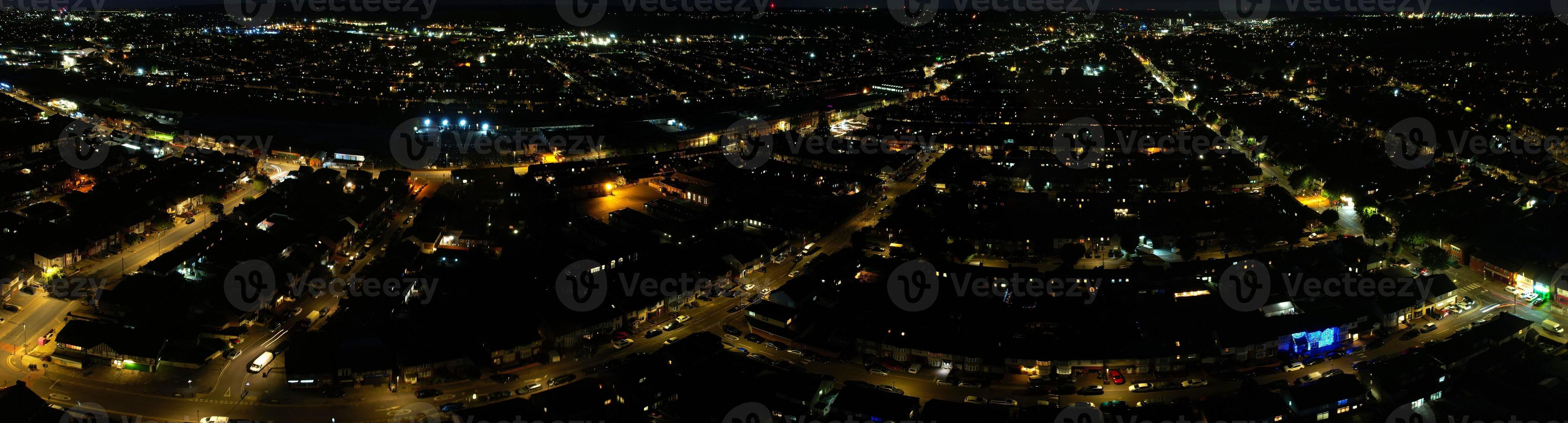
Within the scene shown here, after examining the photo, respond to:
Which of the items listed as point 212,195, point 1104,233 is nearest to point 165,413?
point 212,195

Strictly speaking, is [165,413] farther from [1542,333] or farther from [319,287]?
[1542,333]

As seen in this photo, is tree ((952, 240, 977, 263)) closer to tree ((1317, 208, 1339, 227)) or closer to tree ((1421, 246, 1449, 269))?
tree ((1317, 208, 1339, 227))

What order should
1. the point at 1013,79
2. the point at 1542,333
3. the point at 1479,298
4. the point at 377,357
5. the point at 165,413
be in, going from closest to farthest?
the point at 165,413, the point at 377,357, the point at 1542,333, the point at 1479,298, the point at 1013,79

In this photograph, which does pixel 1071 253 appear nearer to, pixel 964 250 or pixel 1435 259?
pixel 964 250

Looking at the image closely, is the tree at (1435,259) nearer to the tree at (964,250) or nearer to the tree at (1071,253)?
the tree at (1071,253)

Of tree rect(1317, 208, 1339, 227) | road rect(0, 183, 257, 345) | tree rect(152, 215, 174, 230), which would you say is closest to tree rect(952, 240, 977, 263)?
tree rect(1317, 208, 1339, 227)

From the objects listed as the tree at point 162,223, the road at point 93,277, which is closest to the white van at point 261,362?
the road at point 93,277
